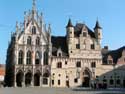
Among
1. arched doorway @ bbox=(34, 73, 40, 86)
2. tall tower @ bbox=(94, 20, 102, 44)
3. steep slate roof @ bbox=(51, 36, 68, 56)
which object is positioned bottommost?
arched doorway @ bbox=(34, 73, 40, 86)

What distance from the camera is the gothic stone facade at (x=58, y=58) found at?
78.1 meters

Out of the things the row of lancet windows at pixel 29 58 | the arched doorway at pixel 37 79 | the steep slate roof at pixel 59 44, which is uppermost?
the steep slate roof at pixel 59 44

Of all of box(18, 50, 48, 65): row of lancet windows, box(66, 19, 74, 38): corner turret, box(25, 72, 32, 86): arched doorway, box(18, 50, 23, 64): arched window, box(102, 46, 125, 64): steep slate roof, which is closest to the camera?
box(25, 72, 32, 86): arched doorway

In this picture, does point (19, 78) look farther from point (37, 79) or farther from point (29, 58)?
point (29, 58)

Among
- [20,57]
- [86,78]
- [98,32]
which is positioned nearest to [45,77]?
[20,57]

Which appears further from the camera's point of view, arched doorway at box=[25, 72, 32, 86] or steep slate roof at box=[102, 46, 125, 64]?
steep slate roof at box=[102, 46, 125, 64]

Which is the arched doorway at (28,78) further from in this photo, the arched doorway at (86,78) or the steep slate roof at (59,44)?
the arched doorway at (86,78)

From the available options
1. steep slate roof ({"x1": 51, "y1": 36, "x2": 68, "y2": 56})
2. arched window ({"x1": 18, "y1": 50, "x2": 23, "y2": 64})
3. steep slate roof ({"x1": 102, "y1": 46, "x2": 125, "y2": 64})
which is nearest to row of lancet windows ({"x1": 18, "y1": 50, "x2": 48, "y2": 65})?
arched window ({"x1": 18, "y1": 50, "x2": 23, "y2": 64})

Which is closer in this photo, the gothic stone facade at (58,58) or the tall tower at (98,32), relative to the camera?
the gothic stone facade at (58,58)

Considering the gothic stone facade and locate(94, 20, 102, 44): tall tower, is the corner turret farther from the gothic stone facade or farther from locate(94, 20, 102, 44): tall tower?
locate(94, 20, 102, 44): tall tower

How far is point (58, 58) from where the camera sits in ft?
264

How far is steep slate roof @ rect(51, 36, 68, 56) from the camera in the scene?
8212cm

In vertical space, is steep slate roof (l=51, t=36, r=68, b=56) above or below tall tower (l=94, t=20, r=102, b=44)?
below

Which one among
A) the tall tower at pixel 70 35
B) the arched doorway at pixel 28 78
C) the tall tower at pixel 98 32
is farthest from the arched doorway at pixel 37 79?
the tall tower at pixel 98 32
